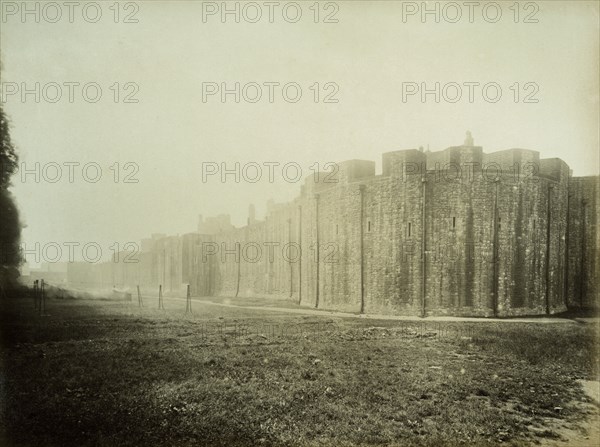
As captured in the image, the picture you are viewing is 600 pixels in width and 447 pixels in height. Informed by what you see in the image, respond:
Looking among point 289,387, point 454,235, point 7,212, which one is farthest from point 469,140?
point 7,212

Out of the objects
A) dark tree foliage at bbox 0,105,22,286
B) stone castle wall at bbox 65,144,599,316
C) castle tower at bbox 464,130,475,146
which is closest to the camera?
dark tree foliage at bbox 0,105,22,286

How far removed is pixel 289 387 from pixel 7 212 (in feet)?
38.0

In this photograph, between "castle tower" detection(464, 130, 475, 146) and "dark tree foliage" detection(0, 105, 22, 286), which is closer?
"dark tree foliage" detection(0, 105, 22, 286)

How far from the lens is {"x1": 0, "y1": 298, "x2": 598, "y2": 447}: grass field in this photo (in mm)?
7504

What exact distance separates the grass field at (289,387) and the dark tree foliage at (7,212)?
278 centimetres

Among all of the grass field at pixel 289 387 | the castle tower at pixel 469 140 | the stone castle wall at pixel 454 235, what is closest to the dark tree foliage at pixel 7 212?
the grass field at pixel 289 387

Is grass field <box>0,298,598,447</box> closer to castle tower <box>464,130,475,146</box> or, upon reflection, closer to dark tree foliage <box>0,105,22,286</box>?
dark tree foliage <box>0,105,22,286</box>

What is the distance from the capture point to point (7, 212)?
13.3 metres

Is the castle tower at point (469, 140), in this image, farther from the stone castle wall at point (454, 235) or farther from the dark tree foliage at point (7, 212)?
the dark tree foliage at point (7, 212)

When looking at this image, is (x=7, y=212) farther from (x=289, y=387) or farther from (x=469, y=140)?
(x=469, y=140)

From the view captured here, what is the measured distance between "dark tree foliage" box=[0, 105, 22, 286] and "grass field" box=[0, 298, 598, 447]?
9.11ft

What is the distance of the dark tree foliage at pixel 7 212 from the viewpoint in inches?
416

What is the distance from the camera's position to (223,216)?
49.3 metres

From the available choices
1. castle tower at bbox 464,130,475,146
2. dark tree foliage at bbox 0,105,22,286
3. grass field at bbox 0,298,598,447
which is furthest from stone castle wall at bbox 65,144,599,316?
dark tree foliage at bbox 0,105,22,286
